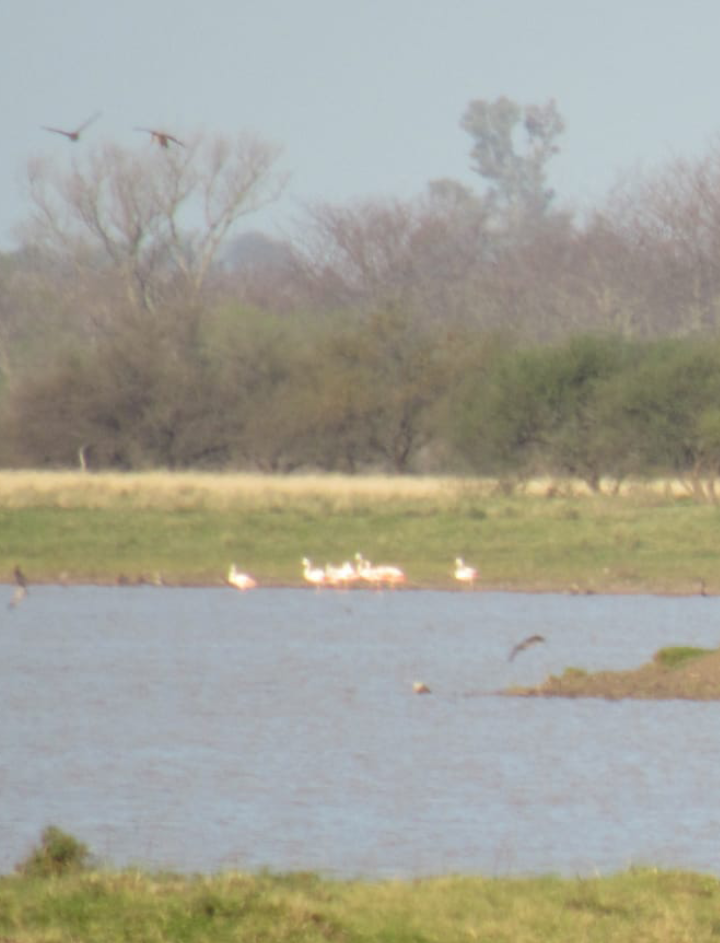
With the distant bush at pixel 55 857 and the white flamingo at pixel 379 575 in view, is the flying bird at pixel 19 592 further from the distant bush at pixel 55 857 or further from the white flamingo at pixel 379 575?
the distant bush at pixel 55 857

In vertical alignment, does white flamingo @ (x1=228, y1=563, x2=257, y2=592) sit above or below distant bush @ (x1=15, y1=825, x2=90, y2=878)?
above

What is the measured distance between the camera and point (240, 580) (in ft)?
Result: 90.0

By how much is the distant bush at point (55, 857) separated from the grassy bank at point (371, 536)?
749 inches

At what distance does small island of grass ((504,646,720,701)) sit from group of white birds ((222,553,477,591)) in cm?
860

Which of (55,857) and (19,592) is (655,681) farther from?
(19,592)

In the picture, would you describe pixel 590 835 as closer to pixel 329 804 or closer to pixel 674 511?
pixel 329 804

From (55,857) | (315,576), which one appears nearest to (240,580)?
(315,576)

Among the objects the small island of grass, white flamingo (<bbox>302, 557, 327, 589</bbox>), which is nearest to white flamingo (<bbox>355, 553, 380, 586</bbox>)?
white flamingo (<bbox>302, 557, 327, 589</bbox>)

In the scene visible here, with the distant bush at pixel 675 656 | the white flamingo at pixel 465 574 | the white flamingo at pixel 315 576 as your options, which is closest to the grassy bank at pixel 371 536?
the white flamingo at pixel 465 574

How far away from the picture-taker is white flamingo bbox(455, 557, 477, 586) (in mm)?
27703

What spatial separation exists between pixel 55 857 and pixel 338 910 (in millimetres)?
1603

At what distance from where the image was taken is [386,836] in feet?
38.1

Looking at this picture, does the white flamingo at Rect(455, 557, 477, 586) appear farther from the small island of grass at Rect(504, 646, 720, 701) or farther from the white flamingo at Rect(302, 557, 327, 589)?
the small island of grass at Rect(504, 646, 720, 701)

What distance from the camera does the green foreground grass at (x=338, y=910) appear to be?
7781 mm
